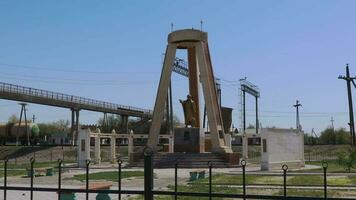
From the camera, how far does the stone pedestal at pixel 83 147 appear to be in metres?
39.7

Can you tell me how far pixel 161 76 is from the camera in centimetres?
4019

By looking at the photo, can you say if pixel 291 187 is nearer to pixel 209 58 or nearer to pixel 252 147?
pixel 209 58

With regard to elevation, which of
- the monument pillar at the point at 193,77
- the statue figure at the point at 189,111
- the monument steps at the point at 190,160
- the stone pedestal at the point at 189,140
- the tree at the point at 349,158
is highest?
the monument pillar at the point at 193,77

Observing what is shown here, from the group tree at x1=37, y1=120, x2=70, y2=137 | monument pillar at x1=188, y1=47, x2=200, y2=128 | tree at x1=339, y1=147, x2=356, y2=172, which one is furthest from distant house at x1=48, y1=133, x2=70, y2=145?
tree at x1=339, y1=147, x2=356, y2=172

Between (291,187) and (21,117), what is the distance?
74266mm

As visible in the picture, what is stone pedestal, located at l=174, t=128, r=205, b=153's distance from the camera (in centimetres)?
3725

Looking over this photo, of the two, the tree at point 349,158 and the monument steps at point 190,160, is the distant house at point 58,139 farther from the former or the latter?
the tree at point 349,158

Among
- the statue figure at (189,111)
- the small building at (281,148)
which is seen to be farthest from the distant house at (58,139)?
the small building at (281,148)

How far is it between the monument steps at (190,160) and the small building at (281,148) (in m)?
3.48

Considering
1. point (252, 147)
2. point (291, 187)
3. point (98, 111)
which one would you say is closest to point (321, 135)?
point (252, 147)

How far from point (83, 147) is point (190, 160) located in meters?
10.1

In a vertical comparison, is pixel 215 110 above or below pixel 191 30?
below

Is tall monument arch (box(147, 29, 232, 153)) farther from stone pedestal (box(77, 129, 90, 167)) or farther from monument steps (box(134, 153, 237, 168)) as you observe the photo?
stone pedestal (box(77, 129, 90, 167))

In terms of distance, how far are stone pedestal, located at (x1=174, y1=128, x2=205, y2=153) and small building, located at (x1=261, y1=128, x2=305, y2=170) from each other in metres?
6.10
